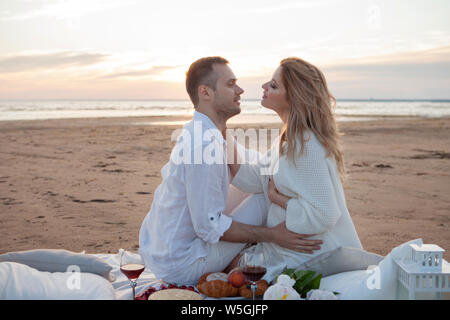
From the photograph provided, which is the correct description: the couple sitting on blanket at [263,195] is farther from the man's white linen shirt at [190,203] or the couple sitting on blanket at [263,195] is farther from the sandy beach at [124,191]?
the sandy beach at [124,191]

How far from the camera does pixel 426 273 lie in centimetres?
283

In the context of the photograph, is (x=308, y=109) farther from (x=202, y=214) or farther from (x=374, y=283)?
(x=374, y=283)

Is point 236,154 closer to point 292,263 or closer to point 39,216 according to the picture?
point 292,263

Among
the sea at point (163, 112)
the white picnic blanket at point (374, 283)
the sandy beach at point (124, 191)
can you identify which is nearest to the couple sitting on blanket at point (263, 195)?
the white picnic blanket at point (374, 283)

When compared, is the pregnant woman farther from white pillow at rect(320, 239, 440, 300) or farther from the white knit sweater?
white pillow at rect(320, 239, 440, 300)

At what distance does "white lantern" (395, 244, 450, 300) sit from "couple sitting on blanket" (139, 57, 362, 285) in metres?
0.73

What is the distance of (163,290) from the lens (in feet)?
10.8

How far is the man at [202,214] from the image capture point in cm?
350

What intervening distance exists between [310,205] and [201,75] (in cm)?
155

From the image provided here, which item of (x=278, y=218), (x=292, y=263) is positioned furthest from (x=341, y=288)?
(x=278, y=218)

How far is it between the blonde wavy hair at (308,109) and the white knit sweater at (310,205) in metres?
0.07

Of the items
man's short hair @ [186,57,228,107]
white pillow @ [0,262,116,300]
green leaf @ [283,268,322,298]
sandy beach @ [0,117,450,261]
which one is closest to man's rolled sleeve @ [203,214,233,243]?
green leaf @ [283,268,322,298]

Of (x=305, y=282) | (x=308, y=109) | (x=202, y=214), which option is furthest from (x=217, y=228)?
(x=308, y=109)
